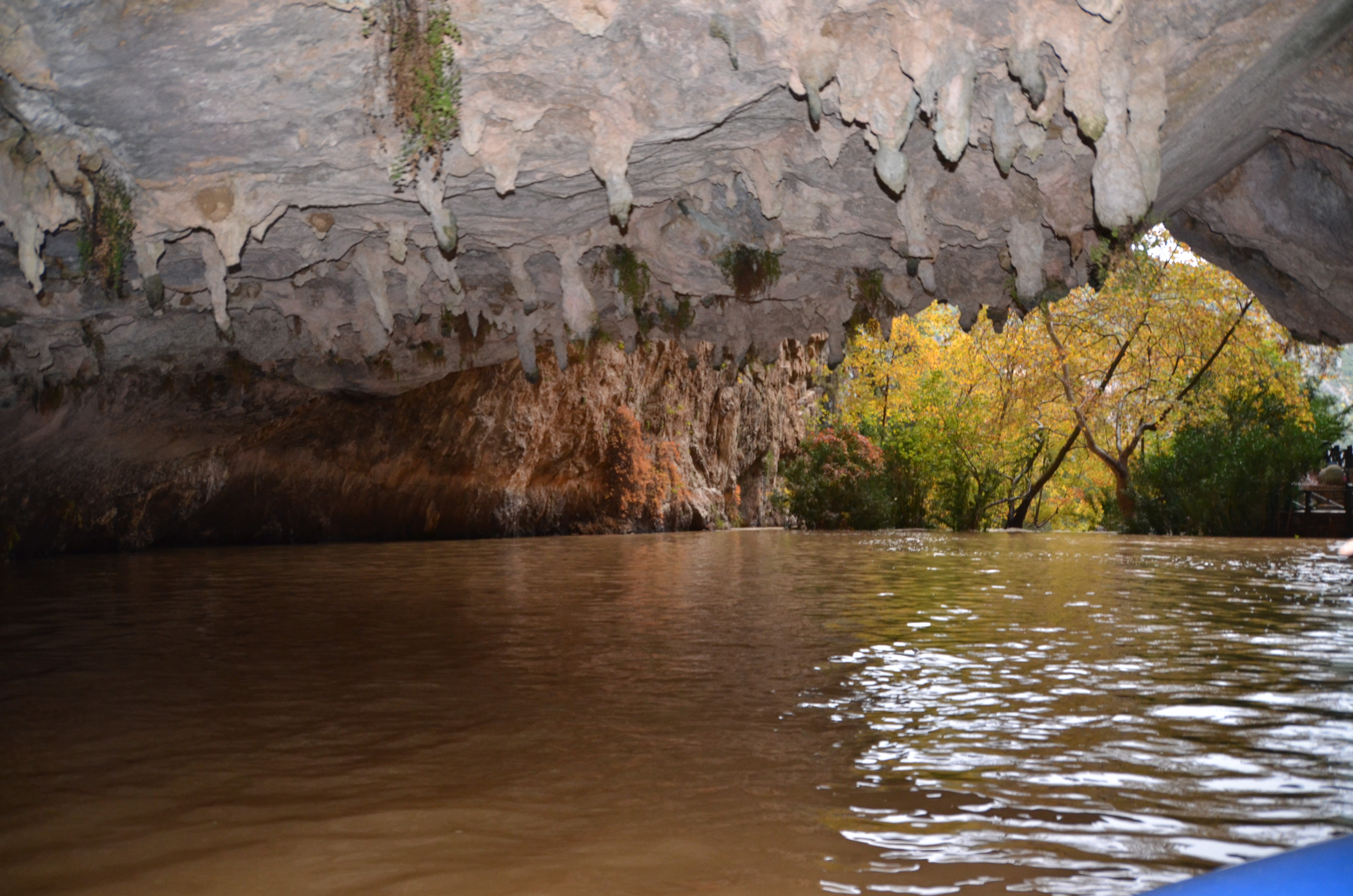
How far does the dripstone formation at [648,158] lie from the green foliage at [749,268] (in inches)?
2.0

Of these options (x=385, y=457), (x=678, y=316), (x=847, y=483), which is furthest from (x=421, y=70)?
(x=847, y=483)

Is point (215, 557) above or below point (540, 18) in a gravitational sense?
below

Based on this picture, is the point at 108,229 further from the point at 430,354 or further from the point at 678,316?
the point at 430,354

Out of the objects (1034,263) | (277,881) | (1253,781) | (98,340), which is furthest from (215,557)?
(1253,781)

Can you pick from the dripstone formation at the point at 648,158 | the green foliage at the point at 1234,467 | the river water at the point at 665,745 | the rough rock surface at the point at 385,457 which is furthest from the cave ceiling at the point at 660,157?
the green foliage at the point at 1234,467

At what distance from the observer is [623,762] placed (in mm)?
4574

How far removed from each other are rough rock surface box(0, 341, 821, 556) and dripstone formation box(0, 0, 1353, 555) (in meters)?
4.18

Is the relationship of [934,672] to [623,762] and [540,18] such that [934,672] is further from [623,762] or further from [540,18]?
[540,18]

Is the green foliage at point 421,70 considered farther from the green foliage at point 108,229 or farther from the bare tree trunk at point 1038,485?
the bare tree trunk at point 1038,485

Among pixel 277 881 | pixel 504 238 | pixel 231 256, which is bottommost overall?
pixel 277 881

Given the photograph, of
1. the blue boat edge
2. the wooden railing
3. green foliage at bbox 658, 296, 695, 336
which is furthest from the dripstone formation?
the wooden railing

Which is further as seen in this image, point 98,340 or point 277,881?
point 98,340

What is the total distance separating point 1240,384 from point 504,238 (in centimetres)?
2222

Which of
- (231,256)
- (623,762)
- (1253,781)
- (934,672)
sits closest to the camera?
(1253,781)
